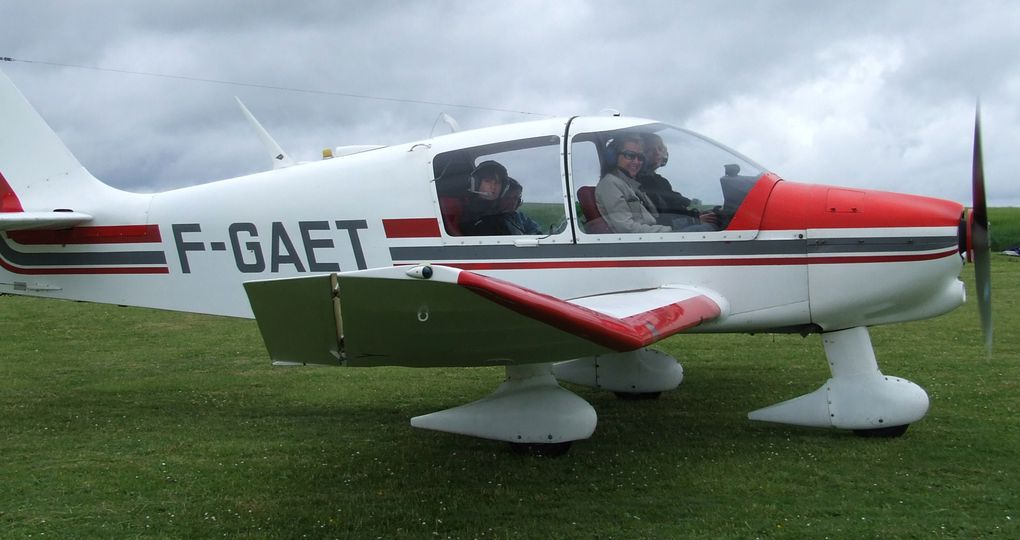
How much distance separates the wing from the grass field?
3.08ft

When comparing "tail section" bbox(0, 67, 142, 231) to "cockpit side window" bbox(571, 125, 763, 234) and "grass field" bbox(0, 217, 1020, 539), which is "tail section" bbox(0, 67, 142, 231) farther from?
"cockpit side window" bbox(571, 125, 763, 234)

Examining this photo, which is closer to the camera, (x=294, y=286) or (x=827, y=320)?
(x=294, y=286)

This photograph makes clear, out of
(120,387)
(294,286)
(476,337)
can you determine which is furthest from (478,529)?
(120,387)

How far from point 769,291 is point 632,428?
1.49 metres

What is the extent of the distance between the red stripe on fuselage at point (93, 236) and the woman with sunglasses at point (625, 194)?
3481mm

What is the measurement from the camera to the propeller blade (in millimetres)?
4988

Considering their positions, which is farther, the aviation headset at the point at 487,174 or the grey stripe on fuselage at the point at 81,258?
the grey stripe on fuselage at the point at 81,258

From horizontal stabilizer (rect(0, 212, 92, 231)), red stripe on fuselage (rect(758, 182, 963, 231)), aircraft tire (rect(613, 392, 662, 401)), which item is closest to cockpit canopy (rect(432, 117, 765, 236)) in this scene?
red stripe on fuselage (rect(758, 182, 963, 231))

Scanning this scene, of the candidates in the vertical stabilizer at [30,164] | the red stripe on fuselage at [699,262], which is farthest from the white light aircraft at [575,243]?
the vertical stabilizer at [30,164]

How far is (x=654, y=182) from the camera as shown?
5.72 m

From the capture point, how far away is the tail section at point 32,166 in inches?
277

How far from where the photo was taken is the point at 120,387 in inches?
319

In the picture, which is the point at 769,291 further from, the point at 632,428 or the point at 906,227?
the point at 632,428

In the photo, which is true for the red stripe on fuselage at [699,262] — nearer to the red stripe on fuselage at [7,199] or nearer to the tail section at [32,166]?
the tail section at [32,166]
